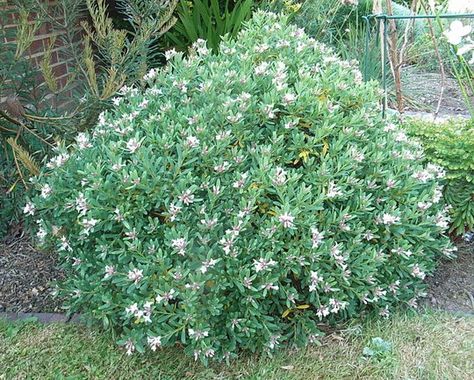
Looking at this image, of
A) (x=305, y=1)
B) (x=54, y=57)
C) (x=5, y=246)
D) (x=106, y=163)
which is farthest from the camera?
(x=305, y=1)

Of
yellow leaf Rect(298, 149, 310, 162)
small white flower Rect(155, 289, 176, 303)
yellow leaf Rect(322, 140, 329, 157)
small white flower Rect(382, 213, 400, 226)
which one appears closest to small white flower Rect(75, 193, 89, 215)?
small white flower Rect(155, 289, 176, 303)

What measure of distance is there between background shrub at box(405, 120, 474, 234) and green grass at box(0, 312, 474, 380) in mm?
576

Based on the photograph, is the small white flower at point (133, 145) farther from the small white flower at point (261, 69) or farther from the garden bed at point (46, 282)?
the garden bed at point (46, 282)

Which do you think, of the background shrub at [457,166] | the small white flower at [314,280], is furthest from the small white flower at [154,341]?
the background shrub at [457,166]

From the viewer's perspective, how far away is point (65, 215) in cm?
243

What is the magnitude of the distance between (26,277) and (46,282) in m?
0.14

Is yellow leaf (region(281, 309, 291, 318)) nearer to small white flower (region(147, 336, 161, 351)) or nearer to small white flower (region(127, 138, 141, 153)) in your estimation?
small white flower (region(147, 336, 161, 351))

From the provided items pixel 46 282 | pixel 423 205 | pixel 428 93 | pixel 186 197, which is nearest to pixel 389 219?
pixel 423 205

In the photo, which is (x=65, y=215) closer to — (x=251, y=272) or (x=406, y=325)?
(x=251, y=272)

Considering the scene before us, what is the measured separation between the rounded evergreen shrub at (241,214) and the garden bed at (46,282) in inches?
11.2

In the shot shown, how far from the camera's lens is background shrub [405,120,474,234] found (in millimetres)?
2838

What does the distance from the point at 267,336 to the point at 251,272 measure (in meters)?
0.30

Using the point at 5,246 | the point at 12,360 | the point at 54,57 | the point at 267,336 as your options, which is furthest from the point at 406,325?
the point at 54,57

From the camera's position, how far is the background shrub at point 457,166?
2838 millimetres
